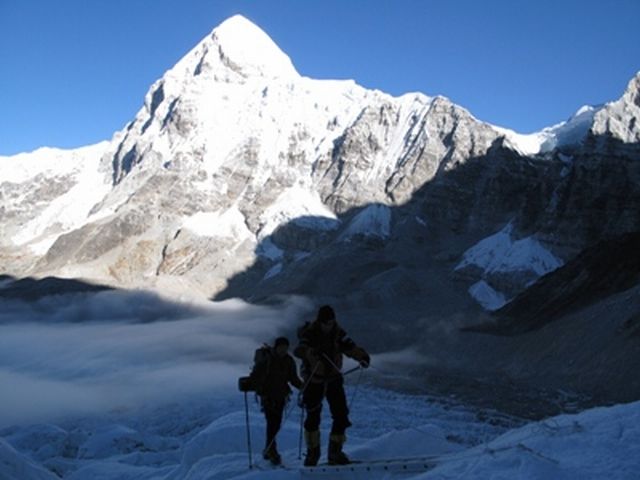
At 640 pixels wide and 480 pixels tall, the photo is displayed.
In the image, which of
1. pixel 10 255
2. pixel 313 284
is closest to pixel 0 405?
pixel 313 284

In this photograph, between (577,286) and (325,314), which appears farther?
(577,286)

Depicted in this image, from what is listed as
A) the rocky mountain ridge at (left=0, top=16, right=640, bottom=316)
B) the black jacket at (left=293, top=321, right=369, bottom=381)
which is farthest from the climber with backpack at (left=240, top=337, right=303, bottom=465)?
the rocky mountain ridge at (left=0, top=16, right=640, bottom=316)

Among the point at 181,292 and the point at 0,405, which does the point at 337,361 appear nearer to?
the point at 0,405

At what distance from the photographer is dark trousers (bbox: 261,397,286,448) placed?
10.5 metres

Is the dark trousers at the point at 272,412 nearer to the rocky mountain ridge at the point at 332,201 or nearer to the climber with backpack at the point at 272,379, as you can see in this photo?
the climber with backpack at the point at 272,379

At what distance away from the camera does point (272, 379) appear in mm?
10547

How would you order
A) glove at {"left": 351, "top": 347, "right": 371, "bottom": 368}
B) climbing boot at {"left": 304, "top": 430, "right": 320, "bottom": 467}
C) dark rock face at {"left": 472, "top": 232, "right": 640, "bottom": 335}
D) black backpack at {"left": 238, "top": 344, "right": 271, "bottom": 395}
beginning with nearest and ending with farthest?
glove at {"left": 351, "top": 347, "right": 371, "bottom": 368} → climbing boot at {"left": 304, "top": 430, "right": 320, "bottom": 467} → black backpack at {"left": 238, "top": 344, "right": 271, "bottom": 395} → dark rock face at {"left": 472, "top": 232, "right": 640, "bottom": 335}

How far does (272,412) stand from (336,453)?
186 centimetres

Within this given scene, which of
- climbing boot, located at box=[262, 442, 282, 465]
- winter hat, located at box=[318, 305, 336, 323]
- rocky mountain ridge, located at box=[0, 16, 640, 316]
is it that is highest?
rocky mountain ridge, located at box=[0, 16, 640, 316]

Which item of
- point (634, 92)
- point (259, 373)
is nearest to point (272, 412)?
point (259, 373)

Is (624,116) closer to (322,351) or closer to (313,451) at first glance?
(322,351)

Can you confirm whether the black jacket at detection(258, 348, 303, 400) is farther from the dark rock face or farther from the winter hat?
the dark rock face

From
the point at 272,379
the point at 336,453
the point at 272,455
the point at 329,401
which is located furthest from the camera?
the point at 272,379

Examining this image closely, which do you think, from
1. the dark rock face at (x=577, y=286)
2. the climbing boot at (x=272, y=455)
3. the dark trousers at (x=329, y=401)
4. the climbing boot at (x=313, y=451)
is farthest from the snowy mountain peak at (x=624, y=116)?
the climbing boot at (x=313, y=451)
